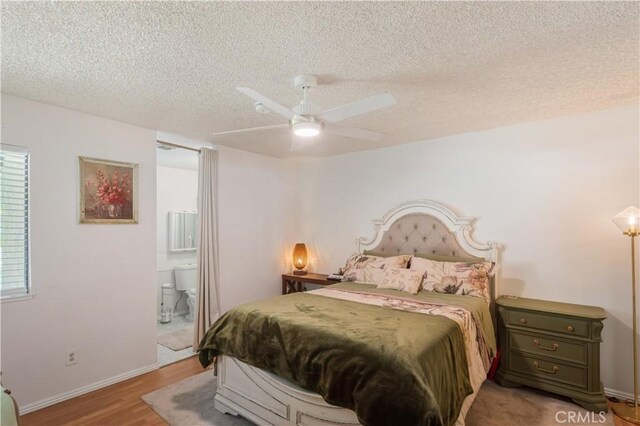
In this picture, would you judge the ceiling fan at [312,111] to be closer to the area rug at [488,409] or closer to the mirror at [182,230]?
the area rug at [488,409]

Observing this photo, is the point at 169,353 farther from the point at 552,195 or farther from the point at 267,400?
the point at 552,195

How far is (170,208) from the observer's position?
17.3 feet

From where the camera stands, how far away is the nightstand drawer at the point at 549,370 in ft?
8.43

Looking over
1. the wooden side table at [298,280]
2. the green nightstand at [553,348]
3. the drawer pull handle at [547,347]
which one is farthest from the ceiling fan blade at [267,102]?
the drawer pull handle at [547,347]

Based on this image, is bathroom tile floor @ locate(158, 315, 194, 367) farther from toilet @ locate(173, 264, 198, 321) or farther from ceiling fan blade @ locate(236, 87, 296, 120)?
ceiling fan blade @ locate(236, 87, 296, 120)

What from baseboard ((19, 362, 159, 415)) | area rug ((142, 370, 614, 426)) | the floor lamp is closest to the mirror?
baseboard ((19, 362, 159, 415))

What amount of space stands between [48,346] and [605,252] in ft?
15.9

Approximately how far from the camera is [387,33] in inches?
66.7

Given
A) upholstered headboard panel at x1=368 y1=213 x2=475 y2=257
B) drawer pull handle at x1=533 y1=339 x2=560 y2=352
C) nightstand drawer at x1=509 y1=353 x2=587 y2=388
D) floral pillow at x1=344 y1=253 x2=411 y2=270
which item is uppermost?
A: upholstered headboard panel at x1=368 y1=213 x2=475 y2=257

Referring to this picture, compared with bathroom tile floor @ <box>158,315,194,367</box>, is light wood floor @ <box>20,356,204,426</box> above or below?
above

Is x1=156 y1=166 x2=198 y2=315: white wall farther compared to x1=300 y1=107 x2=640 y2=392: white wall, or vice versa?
x1=156 y1=166 x2=198 y2=315: white wall

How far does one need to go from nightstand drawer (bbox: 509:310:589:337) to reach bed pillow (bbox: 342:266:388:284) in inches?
47.9

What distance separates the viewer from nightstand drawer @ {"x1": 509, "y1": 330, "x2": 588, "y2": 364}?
258 centimetres

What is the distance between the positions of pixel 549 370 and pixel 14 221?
15.0ft
